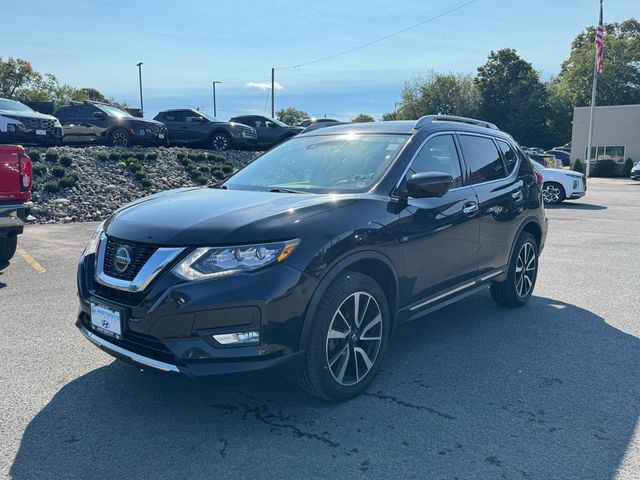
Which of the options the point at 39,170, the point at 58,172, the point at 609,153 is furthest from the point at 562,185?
the point at 609,153

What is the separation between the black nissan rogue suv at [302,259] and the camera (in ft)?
10.0

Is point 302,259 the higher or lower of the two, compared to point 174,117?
lower

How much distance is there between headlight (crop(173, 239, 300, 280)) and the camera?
3.06m

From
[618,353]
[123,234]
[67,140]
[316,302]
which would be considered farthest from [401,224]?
[67,140]

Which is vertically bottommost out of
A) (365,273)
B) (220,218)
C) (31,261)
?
(31,261)

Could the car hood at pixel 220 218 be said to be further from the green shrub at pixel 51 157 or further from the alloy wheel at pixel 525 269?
the green shrub at pixel 51 157

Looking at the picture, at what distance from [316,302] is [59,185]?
12035 mm

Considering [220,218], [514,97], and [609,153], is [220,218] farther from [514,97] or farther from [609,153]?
[514,97]

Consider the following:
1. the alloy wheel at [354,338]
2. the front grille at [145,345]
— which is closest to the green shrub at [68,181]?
the front grille at [145,345]

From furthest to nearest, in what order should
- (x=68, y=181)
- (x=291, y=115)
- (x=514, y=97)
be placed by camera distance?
1. (x=291, y=115)
2. (x=514, y=97)
3. (x=68, y=181)

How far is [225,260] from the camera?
3084 millimetres

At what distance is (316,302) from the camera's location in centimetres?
326

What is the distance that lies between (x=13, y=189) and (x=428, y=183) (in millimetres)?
4954

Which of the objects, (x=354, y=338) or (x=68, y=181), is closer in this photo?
(x=354, y=338)
